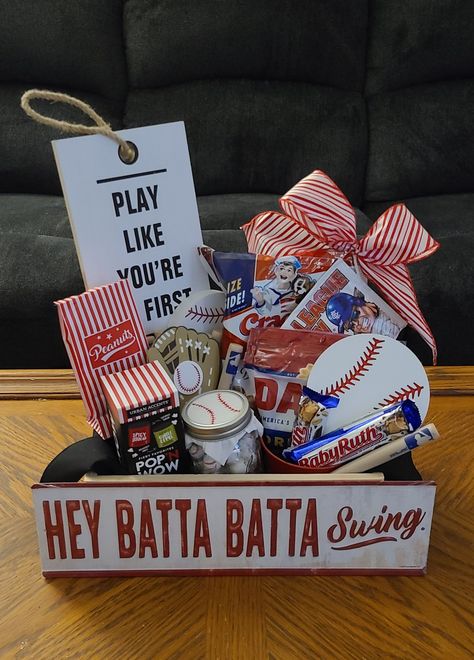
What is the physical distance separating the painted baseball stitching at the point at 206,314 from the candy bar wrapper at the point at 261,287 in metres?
0.02

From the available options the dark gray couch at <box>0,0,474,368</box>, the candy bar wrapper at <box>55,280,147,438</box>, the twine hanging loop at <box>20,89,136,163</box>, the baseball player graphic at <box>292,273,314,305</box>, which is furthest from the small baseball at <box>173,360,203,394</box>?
the dark gray couch at <box>0,0,474,368</box>

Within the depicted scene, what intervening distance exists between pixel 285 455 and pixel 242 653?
19 cm

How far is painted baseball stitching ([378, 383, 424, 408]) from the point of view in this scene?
69 cm

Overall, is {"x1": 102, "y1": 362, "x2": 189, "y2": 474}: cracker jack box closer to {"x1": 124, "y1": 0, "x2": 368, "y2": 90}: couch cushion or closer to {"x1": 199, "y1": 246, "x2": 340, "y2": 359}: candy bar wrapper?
{"x1": 199, "y1": 246, "x2": 340, "y2": 359}: candy bar wrapper

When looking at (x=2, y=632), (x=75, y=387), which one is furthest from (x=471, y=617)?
(x=75, y=387)

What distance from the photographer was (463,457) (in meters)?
0.80

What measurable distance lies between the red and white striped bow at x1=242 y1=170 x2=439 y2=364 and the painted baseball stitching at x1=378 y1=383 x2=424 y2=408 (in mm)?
104

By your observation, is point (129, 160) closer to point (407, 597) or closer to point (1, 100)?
point (407, 597)

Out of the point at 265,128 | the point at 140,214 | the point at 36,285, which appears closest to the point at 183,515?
the point at 140,214

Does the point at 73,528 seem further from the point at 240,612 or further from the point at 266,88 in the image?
the point at 266,88

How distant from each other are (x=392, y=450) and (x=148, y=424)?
23 cm

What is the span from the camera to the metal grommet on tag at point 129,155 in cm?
76

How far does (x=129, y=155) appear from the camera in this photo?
2.50 ft

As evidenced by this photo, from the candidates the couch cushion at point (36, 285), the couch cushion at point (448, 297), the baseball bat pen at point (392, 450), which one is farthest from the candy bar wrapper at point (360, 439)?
the couch cushion at point (36, 285)
